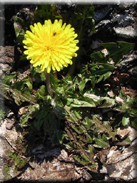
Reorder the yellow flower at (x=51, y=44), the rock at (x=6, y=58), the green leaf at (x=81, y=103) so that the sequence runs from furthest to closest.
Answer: the rock at (x=6, y=58)
the green leaf at (x=81, y=103)
the yellow flower at (x=51, y=44)

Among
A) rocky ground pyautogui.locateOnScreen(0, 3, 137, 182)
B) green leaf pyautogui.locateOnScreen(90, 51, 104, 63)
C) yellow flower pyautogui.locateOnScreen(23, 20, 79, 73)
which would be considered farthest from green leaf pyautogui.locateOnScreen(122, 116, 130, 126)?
yellow flower pyautogui.locateOnScreen(23, 20, 79, 73)

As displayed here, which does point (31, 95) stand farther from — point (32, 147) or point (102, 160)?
point (102, 160)

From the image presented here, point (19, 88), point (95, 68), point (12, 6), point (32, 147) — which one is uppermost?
point (12, 6)

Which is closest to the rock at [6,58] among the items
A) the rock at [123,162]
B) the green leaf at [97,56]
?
the green leaf at [97,56]

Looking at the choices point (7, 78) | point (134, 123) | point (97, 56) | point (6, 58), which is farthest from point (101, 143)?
point (6, 58)

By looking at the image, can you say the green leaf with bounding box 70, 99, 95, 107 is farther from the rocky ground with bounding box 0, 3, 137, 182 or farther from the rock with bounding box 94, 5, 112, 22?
the rock with bounding box 94, 5, 112, 22

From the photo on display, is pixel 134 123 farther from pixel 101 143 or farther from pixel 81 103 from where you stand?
pixel 81 103

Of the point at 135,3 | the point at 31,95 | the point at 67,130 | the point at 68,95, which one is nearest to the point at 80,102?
the point at 68,95

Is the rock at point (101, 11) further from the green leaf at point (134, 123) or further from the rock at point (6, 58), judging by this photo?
the green leaf at point (134, 123)
